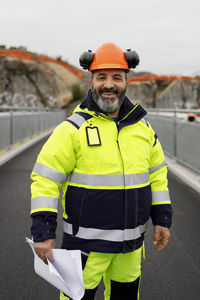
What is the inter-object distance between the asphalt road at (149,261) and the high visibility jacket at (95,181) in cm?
115

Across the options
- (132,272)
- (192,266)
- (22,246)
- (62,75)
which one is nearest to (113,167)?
(132,272)

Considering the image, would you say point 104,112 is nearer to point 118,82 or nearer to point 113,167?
point 118,82

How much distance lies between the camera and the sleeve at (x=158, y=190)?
85.0 inches

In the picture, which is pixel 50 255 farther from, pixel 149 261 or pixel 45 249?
pixel 149 261

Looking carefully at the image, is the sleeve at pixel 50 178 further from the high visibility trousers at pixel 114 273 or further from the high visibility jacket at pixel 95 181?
the high visibility trousers at pixel 114 273

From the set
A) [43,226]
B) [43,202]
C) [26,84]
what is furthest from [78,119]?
[26,84]

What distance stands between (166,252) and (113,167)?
2215 millimetres

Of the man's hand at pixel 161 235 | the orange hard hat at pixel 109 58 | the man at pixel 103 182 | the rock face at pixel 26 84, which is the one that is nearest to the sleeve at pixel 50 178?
the man at pixel 103 182

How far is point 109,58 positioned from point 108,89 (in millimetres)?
193

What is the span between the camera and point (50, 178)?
1.88 m

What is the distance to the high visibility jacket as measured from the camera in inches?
74.4

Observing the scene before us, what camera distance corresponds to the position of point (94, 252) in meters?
1.98

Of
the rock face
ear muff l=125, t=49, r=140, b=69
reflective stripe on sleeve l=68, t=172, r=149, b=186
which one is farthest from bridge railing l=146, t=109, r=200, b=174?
the rock face

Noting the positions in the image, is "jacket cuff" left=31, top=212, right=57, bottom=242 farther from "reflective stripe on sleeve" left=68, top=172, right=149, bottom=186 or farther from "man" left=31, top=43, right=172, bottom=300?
"reflective stripe on sleeve" left=68, top=172, right=149, bottom=186
